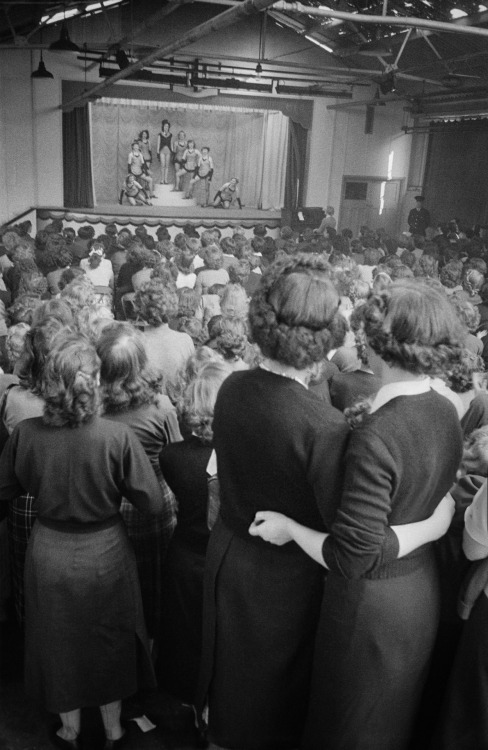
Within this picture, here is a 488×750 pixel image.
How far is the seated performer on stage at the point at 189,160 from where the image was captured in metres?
17.3

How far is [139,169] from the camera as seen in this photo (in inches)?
671

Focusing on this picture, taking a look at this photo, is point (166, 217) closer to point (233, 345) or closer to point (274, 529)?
point (233, 345)

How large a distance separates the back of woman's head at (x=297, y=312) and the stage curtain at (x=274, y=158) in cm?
1618

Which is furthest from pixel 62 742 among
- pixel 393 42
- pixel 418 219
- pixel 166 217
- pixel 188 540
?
pixel 418 219

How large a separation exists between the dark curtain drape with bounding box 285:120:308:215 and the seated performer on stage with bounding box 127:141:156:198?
12.0 ft

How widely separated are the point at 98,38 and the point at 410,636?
14830mm

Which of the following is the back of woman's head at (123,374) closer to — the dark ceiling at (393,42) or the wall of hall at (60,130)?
the dark ceiling at (393,42)

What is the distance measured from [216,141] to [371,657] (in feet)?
56.9

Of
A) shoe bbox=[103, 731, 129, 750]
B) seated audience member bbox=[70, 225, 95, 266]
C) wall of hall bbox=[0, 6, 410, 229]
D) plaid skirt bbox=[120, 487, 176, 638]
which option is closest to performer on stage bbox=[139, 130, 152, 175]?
wall of hall bbox=[0, 6, 410, 229]

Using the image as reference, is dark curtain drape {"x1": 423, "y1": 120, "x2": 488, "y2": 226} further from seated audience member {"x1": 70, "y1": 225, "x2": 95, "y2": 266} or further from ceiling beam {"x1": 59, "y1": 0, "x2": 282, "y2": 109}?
seated audience member {"x1": 70, "y1": 225, "x2": 95, "y2": 266}

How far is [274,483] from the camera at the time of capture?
5.80 feet

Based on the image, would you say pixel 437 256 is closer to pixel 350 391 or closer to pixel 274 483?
pixel 350 391

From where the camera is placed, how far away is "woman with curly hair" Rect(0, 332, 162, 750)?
218cm

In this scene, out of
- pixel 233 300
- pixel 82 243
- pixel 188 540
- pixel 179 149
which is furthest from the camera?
pixel 179 149
